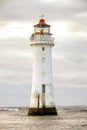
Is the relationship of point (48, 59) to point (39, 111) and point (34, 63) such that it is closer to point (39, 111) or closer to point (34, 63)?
point (34, 63)

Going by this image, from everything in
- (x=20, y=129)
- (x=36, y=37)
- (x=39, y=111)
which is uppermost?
(x=36, y=37)

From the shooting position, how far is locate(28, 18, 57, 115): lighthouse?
38.7 meters

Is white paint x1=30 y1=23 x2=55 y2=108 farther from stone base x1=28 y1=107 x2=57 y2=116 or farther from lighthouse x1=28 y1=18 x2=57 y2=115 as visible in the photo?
stone base x1=28 y1=107 x2=57 y2=116

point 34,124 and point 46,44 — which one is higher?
point 46,44

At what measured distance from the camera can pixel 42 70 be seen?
38.9m

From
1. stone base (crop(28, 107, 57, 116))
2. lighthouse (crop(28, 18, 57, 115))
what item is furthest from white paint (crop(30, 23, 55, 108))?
stone base (crop(28, 107, 57, 116))

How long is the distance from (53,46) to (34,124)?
28.1 feet

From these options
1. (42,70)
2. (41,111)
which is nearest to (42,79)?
(42,70)

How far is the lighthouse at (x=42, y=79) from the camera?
3869 centimetres

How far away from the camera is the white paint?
127 ft

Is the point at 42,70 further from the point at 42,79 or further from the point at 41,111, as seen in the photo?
the point at 41,111

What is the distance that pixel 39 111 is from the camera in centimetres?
3866

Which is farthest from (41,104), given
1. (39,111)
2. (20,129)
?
(20,129)

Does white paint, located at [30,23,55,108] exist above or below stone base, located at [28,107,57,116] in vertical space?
above
